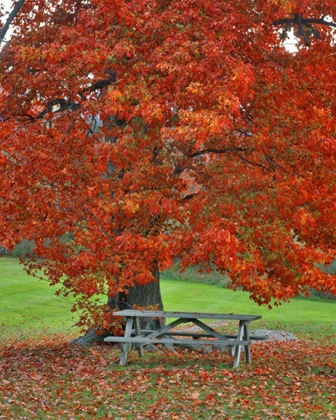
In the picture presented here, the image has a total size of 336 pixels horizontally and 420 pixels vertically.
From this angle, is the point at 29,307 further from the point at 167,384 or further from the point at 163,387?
the point at 163,387

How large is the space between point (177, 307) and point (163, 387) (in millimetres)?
22425

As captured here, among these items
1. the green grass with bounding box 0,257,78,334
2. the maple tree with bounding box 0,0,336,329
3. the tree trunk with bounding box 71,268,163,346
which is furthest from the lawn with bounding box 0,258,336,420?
the green grass with bounding box 0,257,78,334

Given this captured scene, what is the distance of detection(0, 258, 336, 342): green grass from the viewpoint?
90.8 feet

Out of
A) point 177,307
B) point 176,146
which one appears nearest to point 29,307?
point 177,307

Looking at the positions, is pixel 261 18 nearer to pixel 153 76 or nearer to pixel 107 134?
pixel 153 76

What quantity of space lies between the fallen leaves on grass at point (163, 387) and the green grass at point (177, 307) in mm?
11343

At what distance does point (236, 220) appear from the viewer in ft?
40.9

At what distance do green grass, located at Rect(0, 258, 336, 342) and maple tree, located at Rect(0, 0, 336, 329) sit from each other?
12.2 m

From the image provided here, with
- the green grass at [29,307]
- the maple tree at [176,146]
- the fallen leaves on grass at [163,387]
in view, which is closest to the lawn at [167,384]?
the fallen leaves on grass at [163,387]

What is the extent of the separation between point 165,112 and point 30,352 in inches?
280

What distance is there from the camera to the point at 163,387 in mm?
11312

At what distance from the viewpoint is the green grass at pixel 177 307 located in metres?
27.7

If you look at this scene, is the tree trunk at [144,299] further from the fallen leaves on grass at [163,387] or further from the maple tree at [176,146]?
the maple tree at [176,146]

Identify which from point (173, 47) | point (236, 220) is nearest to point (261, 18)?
point (173, 47)
